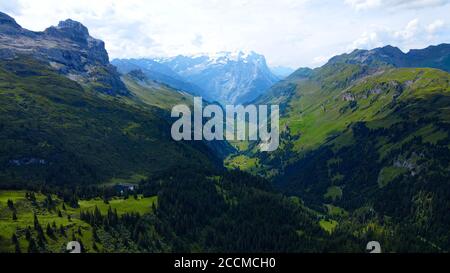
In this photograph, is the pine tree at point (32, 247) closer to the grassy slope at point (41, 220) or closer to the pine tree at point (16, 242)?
the grassy slope at point (41, 220)

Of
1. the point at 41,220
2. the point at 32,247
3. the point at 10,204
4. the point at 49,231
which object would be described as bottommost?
the point at 32,247

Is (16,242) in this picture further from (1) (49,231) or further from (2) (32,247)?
(1) (49,231)

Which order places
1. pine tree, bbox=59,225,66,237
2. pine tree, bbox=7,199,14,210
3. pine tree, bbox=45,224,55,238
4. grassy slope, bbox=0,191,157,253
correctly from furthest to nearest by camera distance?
pine tree, bbox=7,199,14,210, pine tree, bbox=59,225,66,237, pine tree, bbox=45,224,55,238, grassy slope, bbox=0,191,157,253

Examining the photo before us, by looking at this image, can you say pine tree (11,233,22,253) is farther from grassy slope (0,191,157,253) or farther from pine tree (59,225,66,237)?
pine tree (59,225,66,237)

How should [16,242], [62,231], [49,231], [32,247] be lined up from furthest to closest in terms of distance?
[62,231] < [49,231] < [16,242] < [32,247]

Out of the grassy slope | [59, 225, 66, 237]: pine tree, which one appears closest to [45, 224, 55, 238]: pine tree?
the grassy slope

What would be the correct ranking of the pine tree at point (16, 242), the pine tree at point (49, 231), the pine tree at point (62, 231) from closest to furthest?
the pine tree at point (16, 242), the pine tree at point (49, 231), the pine tree at point (62, 231)

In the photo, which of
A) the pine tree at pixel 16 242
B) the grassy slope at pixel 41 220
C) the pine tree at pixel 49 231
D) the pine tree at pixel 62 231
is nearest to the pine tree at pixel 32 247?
the grassy slope at pixel 41 220

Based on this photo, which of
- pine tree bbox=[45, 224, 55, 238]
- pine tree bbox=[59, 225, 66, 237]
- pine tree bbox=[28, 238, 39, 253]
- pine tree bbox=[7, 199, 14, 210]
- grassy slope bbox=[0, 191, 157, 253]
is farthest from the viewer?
pine tree bbox=[7, 199, 14, 210]

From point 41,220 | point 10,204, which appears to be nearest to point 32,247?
point 41,220
